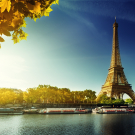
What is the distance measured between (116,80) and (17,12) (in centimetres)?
10646

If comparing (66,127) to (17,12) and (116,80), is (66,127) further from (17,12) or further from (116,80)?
(116,80)

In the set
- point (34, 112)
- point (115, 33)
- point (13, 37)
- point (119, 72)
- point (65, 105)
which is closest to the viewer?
point (13, 37)

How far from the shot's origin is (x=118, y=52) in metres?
114

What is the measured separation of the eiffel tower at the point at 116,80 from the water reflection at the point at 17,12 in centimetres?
9768

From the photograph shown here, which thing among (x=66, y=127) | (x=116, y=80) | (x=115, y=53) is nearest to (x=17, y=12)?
(x=66, y=127)

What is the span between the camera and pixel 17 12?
13.3 ft

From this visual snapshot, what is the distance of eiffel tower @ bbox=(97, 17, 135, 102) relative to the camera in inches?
3863

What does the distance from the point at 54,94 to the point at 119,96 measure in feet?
149

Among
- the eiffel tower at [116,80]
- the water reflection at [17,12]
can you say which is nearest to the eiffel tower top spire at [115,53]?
the eiffel tower at [116,80]

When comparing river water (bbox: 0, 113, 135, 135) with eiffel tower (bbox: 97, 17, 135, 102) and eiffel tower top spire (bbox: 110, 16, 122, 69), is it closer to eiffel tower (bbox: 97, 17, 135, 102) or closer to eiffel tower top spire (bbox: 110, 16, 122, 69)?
eiffel tower (bbox: 97, 17, 135, 102)

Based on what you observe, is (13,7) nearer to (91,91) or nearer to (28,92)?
(28,92)

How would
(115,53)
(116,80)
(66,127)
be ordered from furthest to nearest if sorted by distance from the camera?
(115,53) → (116,80) → (66,127)

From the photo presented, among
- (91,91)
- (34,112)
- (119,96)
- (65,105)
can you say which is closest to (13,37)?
(34,112)

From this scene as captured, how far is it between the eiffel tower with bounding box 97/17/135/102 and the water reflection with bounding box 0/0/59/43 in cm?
9768
